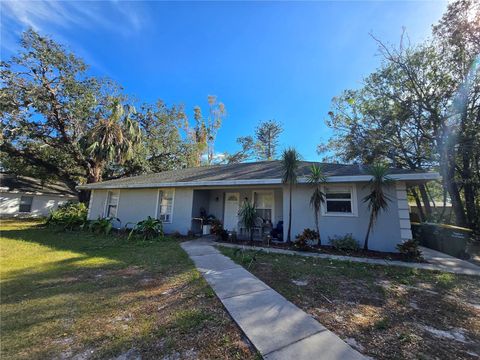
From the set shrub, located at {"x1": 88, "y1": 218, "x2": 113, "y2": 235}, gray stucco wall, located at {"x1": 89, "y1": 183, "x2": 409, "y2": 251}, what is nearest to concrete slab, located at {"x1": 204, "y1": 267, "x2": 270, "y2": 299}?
gray stucco wall, located at {"x1": 89, "y1": 183, "x2": 409, "y2": 251}

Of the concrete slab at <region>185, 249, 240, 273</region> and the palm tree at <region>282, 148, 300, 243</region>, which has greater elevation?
the palm tree at <region>282, 148, 300, 243</region>

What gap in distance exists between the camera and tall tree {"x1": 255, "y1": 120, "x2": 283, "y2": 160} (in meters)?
30.3

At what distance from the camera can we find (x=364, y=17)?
9773mm

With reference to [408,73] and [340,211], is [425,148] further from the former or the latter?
[340,211]

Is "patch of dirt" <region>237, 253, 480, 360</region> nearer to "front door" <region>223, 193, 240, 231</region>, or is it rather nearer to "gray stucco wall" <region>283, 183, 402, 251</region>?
"gray stucco wall" <region>283, 183, 402, 251</region>

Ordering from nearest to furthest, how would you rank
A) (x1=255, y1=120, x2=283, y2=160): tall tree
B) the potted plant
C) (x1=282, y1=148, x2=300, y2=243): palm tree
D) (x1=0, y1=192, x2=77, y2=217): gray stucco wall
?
(x1=282, y1=148, x2=300, y2=243): palm tree → the potted plant → (x1=0, y1=192, x2=77, y2=217): gray stucco wall → (x1=255, y1=120, x2=283, y2=160): tall tree

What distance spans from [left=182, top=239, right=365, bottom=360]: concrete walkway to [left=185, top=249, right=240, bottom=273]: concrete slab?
48 centimetres

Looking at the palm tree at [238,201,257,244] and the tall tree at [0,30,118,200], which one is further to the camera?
the tall tree at [0,30,118,200]

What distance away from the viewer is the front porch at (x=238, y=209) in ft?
33.1

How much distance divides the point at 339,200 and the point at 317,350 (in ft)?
22.0

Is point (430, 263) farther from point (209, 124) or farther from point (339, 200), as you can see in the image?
point (209, 124)

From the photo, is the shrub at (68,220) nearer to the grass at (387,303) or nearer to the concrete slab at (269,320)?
the grass at (387,303)

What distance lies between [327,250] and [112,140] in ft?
50.2

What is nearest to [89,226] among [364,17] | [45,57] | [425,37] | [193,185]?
[193,185]
